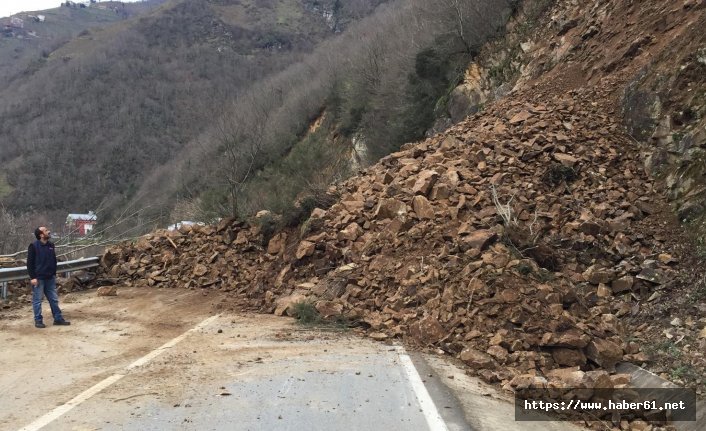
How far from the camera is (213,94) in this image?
10138 centimetres

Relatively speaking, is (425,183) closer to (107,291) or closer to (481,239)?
(481,239)

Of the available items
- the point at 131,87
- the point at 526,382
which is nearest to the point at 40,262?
the point at 526,382

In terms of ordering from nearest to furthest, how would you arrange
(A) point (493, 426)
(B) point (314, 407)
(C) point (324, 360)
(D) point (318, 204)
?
(A) point (493, 426), (B) point (314, 407), (C) point (324, 360), (D) point (318, 204)

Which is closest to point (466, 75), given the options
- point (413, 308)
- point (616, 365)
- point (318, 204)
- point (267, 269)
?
point (318, 204)

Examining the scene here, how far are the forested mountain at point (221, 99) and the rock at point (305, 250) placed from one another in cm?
276

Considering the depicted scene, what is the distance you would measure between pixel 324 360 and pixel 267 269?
18.1 feet

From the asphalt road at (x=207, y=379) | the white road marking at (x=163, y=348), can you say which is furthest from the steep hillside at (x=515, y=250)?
the white road marking at (x=163, y=348)

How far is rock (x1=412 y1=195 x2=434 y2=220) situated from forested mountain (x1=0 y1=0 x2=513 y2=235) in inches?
178

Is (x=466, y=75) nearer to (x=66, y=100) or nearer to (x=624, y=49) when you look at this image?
(x=624, y=49)

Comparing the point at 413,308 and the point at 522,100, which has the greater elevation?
the point at 522,100

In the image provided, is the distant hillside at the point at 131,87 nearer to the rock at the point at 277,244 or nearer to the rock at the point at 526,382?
the rock at the point at 277,244

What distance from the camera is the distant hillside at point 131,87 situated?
71188 millimetres

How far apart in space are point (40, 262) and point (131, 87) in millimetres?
→ 99414

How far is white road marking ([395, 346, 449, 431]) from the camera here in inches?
174
